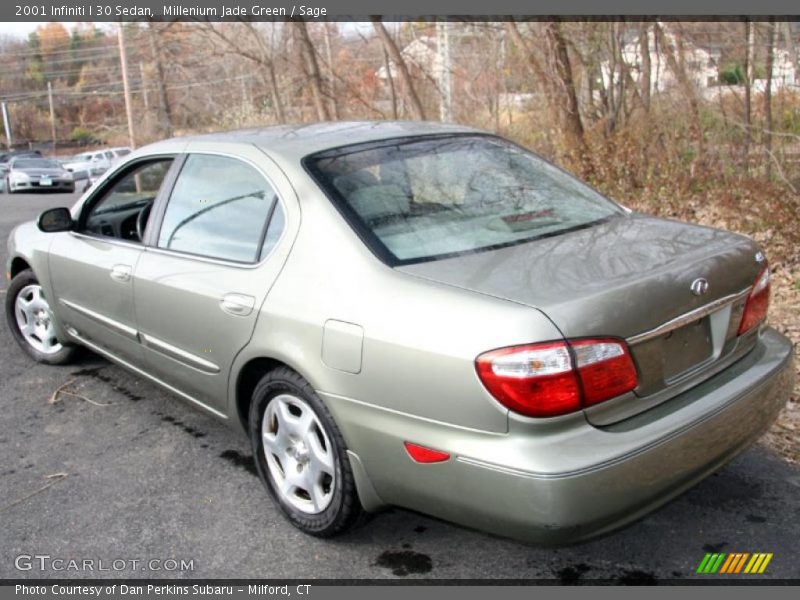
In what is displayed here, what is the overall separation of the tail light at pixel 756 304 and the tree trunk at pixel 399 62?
27.1 ft

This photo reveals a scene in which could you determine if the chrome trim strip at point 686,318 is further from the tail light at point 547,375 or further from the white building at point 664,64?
the white building at point 664,64

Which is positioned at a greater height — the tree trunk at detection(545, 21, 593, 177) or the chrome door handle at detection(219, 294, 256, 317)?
the tree trunk at detection(545, 21, 593, 177)

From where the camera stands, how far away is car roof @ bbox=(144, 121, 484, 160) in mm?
3387

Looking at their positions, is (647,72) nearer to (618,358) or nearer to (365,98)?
(365,98)

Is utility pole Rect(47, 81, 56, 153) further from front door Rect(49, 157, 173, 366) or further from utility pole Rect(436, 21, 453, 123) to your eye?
front door Rect(49, 157, 173, 366)

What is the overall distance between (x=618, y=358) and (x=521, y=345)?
340 mm

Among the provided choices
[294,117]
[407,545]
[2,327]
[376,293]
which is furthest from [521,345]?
[294,117]

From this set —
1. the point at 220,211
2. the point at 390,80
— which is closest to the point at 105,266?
the point at 220,211

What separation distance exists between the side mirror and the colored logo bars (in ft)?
12.3

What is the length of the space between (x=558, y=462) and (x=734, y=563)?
104 centimetres

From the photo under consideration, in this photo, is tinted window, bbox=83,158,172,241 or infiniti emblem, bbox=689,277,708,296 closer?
infiniti emblem, bbox=689,277,708,296

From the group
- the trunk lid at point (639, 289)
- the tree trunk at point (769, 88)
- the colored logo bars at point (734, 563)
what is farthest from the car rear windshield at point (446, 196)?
the tree trunk at point (769, 88)

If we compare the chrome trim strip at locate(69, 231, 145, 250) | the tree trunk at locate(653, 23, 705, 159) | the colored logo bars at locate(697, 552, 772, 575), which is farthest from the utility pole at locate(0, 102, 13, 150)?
the colored logo bars at locate(697, 552, 772, 575)
